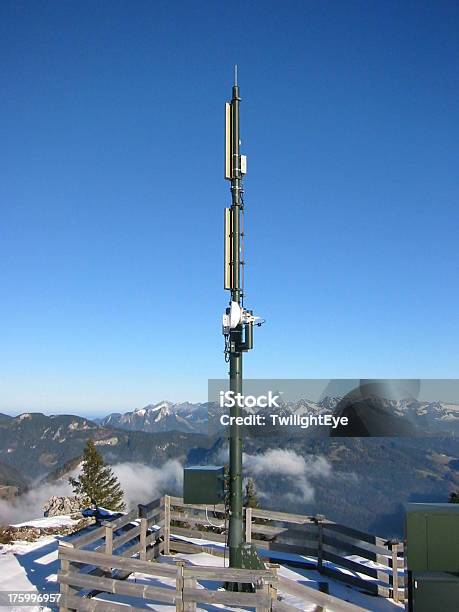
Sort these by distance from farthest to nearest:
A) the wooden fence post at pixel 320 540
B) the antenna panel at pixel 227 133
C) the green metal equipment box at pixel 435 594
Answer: the wooden fence post at pixel 320 540
the antenna panel at pixel 227 133
the green metal equipment box at pixel 435 594

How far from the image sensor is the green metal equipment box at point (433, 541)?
27.7ft

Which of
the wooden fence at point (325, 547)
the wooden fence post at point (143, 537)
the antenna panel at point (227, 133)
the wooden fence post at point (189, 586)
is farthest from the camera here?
the wooden fence post at point (143, 537)

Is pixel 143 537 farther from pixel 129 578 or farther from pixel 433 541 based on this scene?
pixel 433 541

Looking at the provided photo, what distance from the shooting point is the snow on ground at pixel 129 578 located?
32.9 feet

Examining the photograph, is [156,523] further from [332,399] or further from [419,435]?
[419,435]

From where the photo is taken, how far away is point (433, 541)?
849 centimetres

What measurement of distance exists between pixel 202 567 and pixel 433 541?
11.7 ft

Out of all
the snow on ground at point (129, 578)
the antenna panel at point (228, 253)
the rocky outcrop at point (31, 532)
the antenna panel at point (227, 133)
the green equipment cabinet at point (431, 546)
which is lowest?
the snow on ground at point (129, 578)

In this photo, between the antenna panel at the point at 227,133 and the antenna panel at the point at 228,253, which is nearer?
the antenna panel at the point at 228,253

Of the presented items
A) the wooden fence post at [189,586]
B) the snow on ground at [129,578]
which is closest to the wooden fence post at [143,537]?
the snow on ground at [129,578]

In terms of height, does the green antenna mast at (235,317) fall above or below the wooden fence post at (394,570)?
above

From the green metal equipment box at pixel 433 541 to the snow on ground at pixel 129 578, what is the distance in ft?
7.22

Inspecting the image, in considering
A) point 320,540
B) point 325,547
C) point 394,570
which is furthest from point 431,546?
point 325,547

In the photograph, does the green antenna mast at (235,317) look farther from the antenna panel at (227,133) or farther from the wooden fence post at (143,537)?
the wooden fence post at (143,537)
